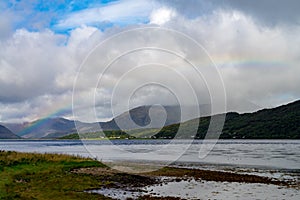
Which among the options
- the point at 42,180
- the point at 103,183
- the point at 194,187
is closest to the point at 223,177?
the point at 194,187

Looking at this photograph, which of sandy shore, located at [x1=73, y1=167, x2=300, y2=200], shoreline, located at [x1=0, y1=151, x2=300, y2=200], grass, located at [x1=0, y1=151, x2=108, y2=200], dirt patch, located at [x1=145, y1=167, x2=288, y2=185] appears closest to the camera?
grass, located at [x1=0, y1=151, x2=108, y2=200]

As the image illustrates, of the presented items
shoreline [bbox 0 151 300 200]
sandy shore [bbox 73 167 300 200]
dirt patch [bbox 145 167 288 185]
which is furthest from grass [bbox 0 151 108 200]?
dirt patch [bbox 145 167 288 185]

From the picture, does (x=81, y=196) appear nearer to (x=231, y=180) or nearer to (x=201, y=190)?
(x=201, y=190)

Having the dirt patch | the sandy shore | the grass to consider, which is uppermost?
the grass

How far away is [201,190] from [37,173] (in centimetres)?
2070

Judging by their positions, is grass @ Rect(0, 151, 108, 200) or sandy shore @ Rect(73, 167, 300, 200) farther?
sandy shore @ Rect(73, 167, 300, 200)

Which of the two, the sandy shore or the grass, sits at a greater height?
the grass

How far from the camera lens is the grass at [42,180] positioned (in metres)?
31.5

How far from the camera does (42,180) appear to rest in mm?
39688

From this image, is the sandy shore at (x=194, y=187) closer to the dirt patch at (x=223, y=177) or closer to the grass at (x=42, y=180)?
the dirt patch at (x=223, y=177)

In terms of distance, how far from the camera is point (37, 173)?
4472 cm

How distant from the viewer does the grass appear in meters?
31.5

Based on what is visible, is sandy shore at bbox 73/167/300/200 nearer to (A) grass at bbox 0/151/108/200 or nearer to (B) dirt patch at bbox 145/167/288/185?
(B) dirt patch at bbox 145/167/288/185

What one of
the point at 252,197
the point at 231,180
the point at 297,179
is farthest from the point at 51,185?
the point at 297,179
